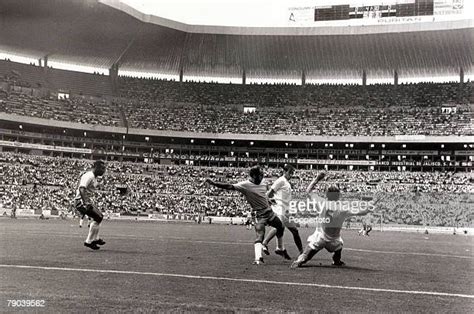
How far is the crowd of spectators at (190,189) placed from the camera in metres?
49.8

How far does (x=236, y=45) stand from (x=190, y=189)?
20.2 metres

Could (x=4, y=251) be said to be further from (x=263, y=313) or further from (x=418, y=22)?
(x=418, y=22)

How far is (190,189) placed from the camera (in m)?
60.8

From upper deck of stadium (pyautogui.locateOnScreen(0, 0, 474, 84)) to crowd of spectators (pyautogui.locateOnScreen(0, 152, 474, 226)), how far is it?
14.7 metres

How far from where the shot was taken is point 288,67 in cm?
7356

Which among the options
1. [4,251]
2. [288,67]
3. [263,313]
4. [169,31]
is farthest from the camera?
[288,67]

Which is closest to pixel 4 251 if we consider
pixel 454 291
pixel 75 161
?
pixel 454 291

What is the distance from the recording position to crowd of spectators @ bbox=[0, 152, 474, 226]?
49822 mm

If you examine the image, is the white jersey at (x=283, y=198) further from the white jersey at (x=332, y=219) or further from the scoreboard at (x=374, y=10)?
the scoreboard at (x=374, y=10)

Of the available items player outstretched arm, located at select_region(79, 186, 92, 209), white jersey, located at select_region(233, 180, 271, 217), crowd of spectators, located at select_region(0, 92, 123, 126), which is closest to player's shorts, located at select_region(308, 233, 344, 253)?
white jersey, located at select_region(233, 180, 271, 217)

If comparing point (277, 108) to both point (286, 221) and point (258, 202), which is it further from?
point (258, 202)

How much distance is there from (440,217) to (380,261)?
120ft

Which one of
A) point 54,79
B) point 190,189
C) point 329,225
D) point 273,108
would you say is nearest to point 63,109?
point 54,79

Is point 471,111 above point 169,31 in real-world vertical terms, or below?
below
